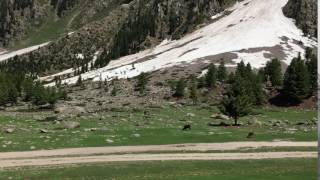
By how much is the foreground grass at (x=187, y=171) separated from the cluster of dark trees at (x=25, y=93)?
3191 inches

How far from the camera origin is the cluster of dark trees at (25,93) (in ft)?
404

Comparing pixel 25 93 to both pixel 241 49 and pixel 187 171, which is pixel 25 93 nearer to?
pixel 241 49

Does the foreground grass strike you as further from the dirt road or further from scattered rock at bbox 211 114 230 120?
scattered rock at bbox 211 114 230 120

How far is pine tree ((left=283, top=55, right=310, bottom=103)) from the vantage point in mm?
112625

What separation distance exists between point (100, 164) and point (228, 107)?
122 feet

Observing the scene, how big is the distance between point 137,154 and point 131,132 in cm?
1501

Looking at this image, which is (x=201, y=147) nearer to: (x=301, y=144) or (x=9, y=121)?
(x=301, y=144)

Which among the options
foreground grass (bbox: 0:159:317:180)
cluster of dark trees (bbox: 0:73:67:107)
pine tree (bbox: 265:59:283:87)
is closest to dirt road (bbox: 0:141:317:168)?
foreground grass (bbox: 0:159:317:180)

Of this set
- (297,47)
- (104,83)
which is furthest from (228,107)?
(297,47)

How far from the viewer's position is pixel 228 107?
259 ft

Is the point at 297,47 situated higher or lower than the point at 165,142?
higher

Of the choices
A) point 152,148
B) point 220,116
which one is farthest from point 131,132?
point 220,116

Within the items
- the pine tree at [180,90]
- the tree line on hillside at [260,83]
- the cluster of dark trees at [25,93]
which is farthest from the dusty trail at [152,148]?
the cluster of dark trees at [25,93]

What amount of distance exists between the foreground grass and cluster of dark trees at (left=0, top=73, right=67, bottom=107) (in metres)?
81.1
